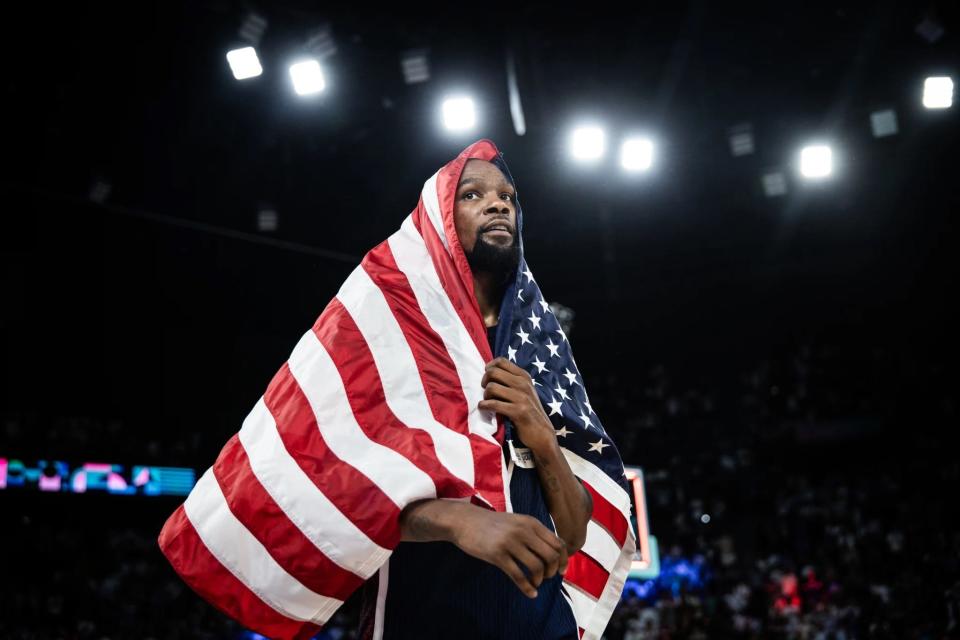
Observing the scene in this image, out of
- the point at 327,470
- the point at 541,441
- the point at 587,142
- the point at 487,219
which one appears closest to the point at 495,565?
the point at 541,441

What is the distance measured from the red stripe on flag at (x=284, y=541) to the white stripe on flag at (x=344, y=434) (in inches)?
6.4

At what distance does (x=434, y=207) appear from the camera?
6.86ft

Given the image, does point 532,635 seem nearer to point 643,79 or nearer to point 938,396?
point 643,79

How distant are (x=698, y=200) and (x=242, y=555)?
11.9m

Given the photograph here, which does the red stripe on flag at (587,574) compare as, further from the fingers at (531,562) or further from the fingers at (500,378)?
the fingers at (531,562)

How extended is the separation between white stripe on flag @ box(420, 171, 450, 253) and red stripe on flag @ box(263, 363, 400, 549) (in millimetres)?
471

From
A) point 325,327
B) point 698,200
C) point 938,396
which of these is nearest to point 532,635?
point 325,327

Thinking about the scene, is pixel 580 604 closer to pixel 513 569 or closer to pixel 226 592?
pixel 513 569

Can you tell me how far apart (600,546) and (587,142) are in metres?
7.95

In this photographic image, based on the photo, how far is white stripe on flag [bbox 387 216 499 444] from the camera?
1.68 m

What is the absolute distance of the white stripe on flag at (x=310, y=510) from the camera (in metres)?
1.55

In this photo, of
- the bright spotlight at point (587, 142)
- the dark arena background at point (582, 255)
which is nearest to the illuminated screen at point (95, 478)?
the dark arena background at point (582, 255)

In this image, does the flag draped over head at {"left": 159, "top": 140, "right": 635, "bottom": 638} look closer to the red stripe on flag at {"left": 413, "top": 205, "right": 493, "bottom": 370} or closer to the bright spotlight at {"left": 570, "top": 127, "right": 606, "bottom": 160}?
the red stripe on flag at {"left": 413, "top": 205, "right": 493, "bottom": 370}

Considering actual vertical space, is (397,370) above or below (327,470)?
above
